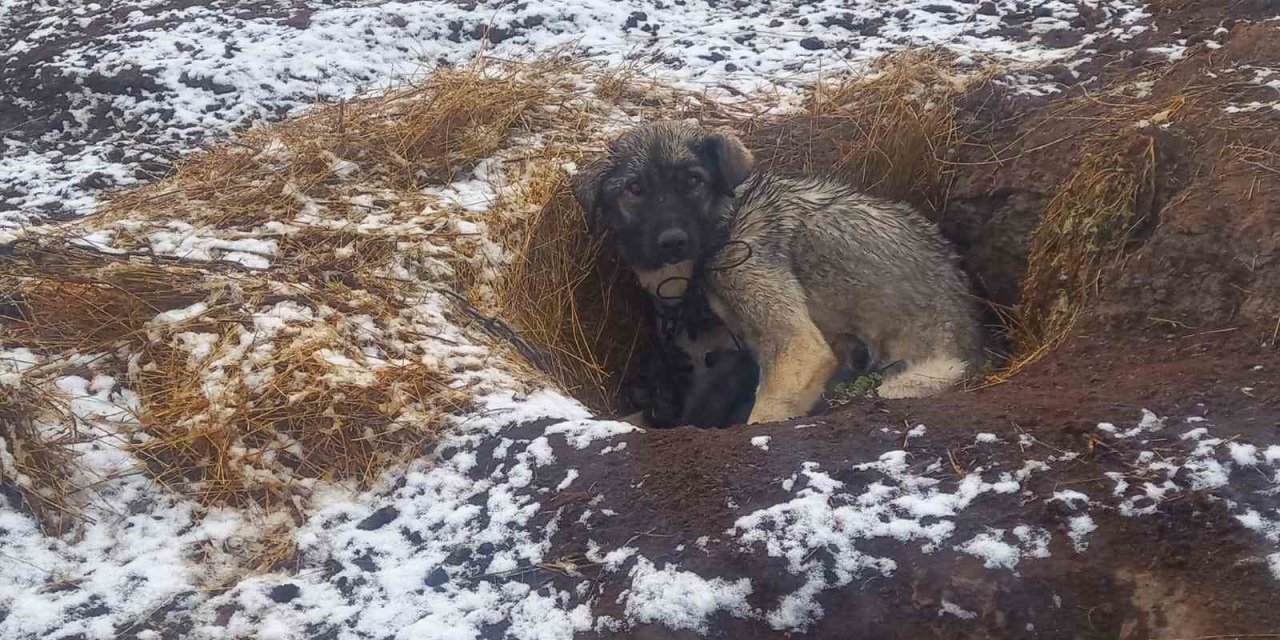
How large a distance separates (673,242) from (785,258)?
24.5 inches

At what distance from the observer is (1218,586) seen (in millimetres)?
2260

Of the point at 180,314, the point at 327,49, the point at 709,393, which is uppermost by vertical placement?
the point at 327,49

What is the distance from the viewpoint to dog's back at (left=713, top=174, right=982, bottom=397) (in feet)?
14.7

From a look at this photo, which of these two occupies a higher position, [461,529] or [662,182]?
[662,182]

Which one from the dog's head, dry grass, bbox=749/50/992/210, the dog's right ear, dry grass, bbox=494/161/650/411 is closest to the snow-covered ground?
dry grass, bbox=494/161/650/411

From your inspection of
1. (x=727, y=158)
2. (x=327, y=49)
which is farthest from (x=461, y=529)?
(x=327, y=49)

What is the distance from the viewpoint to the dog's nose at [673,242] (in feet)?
14.2

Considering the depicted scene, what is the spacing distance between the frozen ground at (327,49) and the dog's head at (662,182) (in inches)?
55.8

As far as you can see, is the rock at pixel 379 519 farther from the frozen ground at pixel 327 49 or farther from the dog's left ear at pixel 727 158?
the frozen ground at pixel 327 49

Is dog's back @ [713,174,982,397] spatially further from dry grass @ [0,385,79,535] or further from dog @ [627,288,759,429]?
dry grass @ [0,385,79,535]

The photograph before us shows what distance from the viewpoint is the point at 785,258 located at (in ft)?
15.1

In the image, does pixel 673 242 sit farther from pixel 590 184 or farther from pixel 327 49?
pixel 327 49

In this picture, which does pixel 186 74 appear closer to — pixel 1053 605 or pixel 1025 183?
pixel 1025 183

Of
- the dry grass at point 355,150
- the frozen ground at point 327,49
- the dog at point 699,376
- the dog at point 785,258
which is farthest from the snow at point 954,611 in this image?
the frozen ground at point 327,49
